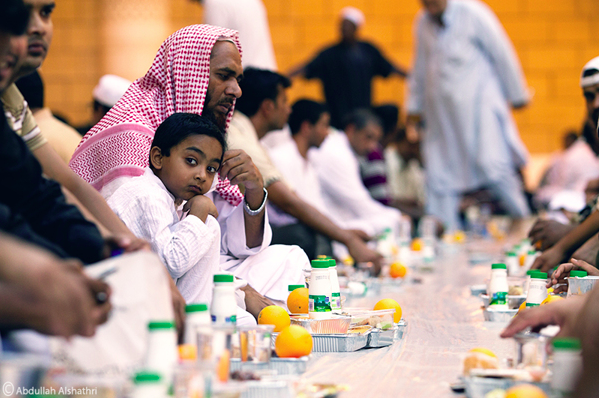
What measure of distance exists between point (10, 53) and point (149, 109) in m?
1.11

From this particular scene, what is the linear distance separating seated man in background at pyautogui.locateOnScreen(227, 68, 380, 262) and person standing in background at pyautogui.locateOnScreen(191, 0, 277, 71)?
3.24 feet

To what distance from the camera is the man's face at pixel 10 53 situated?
4.33 ft

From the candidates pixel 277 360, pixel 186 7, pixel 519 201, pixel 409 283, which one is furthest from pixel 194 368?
pixel 186 7

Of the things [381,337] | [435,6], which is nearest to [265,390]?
[381,337]

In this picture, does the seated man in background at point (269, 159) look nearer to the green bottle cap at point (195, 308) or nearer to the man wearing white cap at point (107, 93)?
the man wearing white cap at point (107, 93)

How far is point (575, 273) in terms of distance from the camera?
209cm

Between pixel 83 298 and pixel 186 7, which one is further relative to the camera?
pixel 186 7

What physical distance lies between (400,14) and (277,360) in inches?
352

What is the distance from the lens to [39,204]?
5.18 ft

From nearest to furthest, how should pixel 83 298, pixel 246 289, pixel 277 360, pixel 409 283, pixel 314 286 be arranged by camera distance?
pixel 83 298 → pixel 277 360 → pixel 314 286 → pixel 246 289 → pixel 409 283

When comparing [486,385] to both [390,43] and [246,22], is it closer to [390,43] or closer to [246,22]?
[246,22]

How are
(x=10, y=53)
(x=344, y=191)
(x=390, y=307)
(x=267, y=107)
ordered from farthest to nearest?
1. (x=344, y=191)
2. (x=267, y=107)
3. (x=390, y=307)
4. (x=10, y=53)

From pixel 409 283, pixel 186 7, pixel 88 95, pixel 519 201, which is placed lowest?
pixel 409 283

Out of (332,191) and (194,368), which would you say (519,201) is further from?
(194,368)
